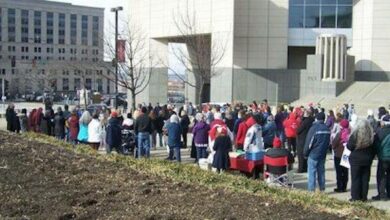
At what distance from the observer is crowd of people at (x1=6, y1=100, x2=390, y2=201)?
11422mm

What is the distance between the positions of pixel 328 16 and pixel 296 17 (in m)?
3.09

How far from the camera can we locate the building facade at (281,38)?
53.6m

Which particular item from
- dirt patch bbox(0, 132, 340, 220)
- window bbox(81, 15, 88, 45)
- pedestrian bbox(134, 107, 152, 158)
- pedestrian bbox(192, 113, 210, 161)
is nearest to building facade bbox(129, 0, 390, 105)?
pedestrian bbox(134, 107, 152, 158)

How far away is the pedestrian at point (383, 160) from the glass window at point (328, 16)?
45674 mm

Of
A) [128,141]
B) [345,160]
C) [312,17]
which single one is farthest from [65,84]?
[345,160]

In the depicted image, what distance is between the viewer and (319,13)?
5612 cm

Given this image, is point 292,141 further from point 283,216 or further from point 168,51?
point 168,51

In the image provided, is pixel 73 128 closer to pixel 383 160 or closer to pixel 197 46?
pixel 383 160

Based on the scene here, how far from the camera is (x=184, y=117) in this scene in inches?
847

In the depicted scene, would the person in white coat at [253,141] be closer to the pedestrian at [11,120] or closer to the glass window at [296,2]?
the pedestrian at [11,120]

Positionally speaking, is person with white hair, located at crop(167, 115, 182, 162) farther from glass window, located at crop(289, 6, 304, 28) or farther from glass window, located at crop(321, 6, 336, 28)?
glass window, located at crop(321, 6, 336, 28)

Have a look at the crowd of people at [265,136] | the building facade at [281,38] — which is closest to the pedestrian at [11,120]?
the crowd of people at [265,136]

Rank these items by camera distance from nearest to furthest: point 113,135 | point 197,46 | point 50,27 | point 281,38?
point 113,135 < point 197,46 < point 281,38 < point 50,27

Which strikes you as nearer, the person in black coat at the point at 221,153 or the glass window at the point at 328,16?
the person in black coat at the point at 221,153
